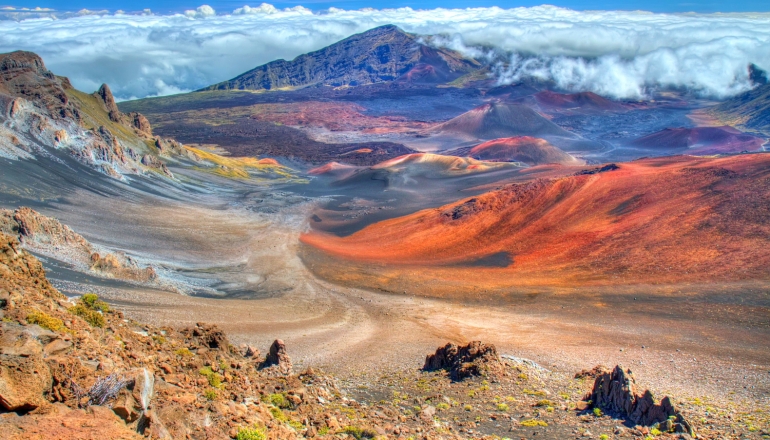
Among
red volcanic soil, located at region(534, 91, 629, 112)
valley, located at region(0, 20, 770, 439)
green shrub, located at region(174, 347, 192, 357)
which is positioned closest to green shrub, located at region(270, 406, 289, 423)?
valley, located at region(0, 20, 770, 439)

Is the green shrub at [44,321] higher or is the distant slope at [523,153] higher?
the distant slope at [523,153]

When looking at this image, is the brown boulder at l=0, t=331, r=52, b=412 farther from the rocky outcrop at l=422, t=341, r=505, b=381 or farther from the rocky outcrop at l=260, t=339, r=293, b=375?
the rocky outcrop at l=422, t=341, r=505, b=381

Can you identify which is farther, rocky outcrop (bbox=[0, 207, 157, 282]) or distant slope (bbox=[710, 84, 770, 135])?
distant slope (bbox=[710, 84, 770, 135])

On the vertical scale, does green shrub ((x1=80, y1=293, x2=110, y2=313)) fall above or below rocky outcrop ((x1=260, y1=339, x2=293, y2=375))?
above

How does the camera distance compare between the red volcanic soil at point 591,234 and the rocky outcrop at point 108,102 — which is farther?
the rocky outcrop at point 108,102

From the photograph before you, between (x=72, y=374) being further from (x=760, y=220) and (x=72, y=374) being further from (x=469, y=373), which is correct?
(x=760, y=220)

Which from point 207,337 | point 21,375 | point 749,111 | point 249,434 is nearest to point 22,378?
point 21,375

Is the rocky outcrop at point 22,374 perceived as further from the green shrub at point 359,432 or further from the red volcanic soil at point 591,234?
the red volcanic soil at point 591,234

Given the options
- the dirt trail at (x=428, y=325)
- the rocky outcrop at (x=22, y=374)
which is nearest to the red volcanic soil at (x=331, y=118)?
the dirt trail at (x=428, y=325)
